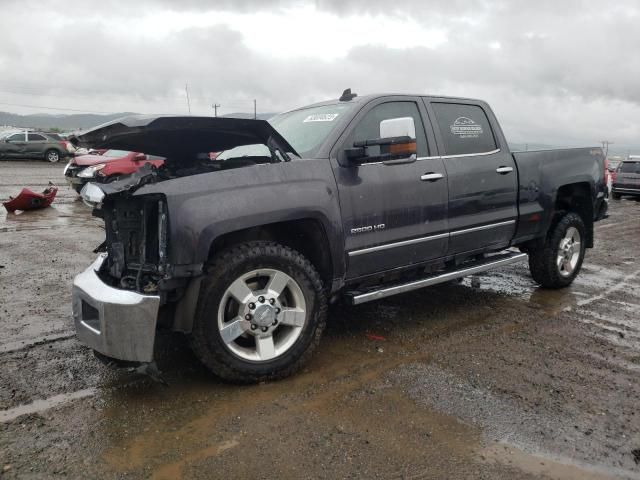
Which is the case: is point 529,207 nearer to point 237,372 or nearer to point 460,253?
point 460,253

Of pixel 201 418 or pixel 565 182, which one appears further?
pixel 565 182

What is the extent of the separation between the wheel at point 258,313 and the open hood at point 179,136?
76cm

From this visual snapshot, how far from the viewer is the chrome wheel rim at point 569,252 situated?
562 cm

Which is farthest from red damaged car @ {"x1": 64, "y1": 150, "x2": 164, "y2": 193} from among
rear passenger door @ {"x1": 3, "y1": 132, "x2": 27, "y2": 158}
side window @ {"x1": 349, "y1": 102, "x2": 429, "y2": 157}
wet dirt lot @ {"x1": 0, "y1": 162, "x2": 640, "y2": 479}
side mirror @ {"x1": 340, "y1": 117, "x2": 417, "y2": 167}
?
rear passenger door @ {"x1": 3, "y1": 132, "x2": 27, "y2": 158}

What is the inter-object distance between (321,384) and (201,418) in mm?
812

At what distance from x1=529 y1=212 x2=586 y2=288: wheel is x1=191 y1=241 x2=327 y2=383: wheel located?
3081 mm

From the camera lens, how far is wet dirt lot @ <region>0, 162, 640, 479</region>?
2.56 meters

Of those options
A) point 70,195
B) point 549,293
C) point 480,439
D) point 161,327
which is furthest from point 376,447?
point 70,195

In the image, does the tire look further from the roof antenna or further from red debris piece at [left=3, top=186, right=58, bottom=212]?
the roof antenna

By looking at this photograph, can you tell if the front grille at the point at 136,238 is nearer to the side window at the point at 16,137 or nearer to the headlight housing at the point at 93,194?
the headlight housing at the point at 93,194

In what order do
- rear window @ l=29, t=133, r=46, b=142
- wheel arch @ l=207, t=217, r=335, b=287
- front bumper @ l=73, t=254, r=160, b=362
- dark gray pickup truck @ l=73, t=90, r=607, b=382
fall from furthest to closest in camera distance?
rear window @ l=29, t=133, r=46, b=142 → wheel arch @ l=207, t=217, r=335, b=287 → dark gray pickup truck @ l=73, t=90, r=607, b=382 → front bumper @ l=73, t=254, r=160, b=362

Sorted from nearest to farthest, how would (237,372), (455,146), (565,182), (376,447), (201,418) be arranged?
1. (376,447)
2. (201,418)
3. (237,372)
4. (455,146)
5. (565,182)

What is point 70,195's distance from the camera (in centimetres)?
1363

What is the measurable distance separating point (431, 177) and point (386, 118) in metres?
0.59
